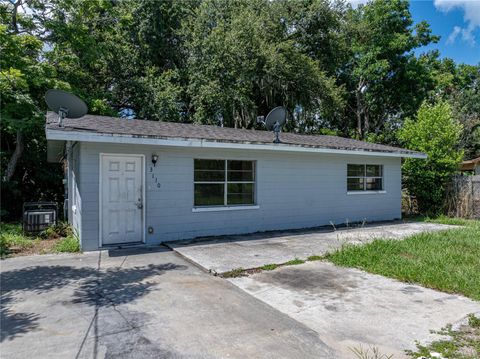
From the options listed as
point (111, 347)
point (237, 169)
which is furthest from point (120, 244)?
point (111, 347)

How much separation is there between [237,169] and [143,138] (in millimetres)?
2902

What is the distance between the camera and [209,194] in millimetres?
8992

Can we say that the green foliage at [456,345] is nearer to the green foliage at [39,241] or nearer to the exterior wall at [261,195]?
the exterior wall at [261,195]

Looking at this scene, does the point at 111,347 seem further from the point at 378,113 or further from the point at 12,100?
the point at 378,113

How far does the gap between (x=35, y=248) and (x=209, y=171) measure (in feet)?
14.2

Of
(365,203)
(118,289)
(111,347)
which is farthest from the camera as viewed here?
(365,203)

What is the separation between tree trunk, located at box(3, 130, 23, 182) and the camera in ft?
42.7

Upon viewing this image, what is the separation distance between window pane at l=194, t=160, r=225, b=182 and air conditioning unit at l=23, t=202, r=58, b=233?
13.0ft

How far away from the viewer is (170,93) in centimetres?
1820

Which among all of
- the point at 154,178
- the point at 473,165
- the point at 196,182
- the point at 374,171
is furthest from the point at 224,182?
the point at 473,165

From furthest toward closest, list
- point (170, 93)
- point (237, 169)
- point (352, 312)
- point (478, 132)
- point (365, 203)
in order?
point (478, 132), point (170, 93), point (365, 203), point (237, 169), point (352, 312)

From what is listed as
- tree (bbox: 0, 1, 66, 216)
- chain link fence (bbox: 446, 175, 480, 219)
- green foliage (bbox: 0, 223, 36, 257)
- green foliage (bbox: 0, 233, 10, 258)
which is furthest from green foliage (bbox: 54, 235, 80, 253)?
chain link fence (bbox: 446, 175, 480, 219)

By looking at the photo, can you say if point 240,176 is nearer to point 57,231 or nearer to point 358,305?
point 57,231

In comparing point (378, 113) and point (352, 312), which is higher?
point (378, 113)
